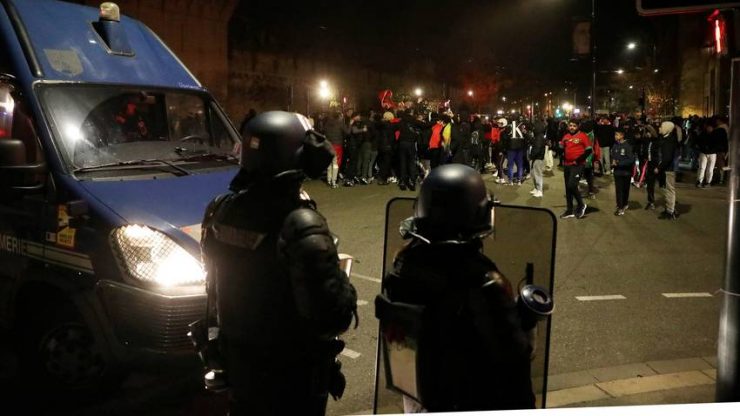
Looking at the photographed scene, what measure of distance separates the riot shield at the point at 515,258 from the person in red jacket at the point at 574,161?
306 inches

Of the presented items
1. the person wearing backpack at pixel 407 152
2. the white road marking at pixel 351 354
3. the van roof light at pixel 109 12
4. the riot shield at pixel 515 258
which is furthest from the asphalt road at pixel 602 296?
the van roof light at pixel 109 12

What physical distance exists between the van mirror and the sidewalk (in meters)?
3.74

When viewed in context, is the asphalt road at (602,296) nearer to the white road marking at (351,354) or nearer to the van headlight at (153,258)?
the white road marking at (351,354)

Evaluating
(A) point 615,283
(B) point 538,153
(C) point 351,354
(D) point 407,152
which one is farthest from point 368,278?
(D) point 407,152

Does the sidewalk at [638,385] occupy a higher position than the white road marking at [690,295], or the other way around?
the white road marking at [690,295]

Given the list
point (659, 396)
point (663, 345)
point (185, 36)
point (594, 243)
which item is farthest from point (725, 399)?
point (185, 36)

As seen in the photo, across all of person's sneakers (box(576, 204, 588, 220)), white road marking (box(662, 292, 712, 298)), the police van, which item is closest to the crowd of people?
person's sneakers (box(576, 204, 588, 220))

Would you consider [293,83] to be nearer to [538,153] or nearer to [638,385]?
[538,153]

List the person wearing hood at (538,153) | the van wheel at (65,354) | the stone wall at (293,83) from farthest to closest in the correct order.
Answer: the stone wall at (293,83) < the person wearing hood at (538,153) < the van wheel at (65,354)

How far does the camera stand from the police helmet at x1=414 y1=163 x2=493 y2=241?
2242 millimetres

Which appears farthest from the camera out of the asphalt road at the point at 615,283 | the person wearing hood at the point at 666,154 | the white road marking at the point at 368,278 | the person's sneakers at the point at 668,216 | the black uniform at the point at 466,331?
the person wearing hood at the point at 666,154

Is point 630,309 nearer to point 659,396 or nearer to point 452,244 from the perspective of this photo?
point 659,396

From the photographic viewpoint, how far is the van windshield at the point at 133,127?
438cm

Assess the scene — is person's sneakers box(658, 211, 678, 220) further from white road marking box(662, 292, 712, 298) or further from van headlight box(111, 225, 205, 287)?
van headlight box(111, 225, 205, 287)
